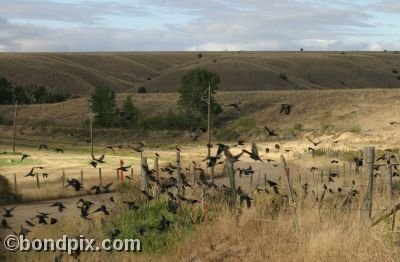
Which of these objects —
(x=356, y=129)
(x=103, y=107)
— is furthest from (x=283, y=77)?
(x=356, y=129)

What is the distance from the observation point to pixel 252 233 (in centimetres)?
1195

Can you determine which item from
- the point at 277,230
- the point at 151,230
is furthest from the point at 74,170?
the point at 277,230

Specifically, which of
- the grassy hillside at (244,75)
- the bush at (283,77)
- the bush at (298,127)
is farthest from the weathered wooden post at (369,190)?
the bush at (283,77)

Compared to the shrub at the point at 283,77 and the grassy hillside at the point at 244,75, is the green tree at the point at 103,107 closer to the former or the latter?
the grassy hillside at the point at 244,75

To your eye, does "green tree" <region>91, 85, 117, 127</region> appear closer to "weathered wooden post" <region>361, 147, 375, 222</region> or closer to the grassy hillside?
the grassy hillside

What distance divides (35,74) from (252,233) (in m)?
145

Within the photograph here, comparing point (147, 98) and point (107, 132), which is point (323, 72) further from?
point (107, 132)

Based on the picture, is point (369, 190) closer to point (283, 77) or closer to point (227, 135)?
point (227, 135)

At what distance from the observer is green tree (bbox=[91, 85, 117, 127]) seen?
85500 mm

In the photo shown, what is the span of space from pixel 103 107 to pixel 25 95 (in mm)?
35718

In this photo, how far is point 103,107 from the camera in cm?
8631

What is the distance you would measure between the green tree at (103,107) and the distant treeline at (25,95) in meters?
30.6

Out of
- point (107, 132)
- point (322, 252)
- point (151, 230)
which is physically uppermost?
point (322, 252)

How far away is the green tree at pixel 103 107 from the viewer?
8550 centimetres
